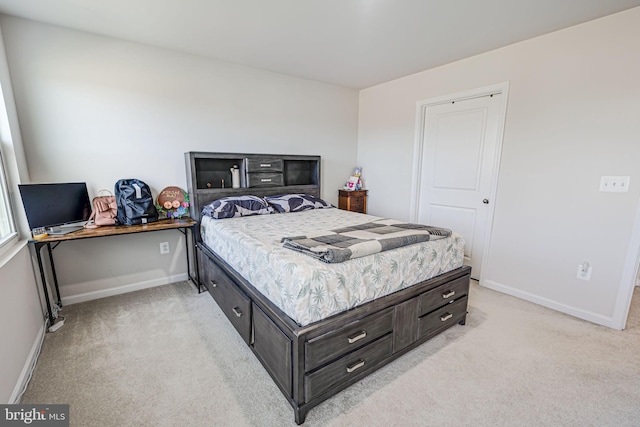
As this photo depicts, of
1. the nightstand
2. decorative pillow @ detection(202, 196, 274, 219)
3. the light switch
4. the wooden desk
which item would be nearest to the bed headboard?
decorative pillow @ detection(202, 196, 274, 219)

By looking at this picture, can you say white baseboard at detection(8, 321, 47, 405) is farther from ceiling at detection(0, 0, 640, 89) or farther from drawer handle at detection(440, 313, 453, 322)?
drawer handle at detection(440, 313, 453, 322)

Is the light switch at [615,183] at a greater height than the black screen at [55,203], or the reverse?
the light switch at [615,183]

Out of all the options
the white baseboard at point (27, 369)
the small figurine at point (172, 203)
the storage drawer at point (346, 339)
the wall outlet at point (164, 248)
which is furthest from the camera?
the wall outlet at point (164, 248)

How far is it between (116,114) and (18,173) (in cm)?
91

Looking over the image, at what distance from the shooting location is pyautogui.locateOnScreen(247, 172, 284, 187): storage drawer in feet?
11.0

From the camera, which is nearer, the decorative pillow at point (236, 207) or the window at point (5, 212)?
the window at point (5, 212)

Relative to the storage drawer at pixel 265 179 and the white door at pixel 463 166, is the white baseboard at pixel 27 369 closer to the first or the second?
the storage drawer at pixel 265 179

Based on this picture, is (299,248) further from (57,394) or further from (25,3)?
(25,3)

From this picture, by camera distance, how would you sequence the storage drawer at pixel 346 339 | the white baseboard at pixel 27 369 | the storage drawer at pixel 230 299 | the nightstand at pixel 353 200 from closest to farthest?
1. the storage drawer at pixel 346 339
2. the white baseboard at pixel 27 369
3. the storage drawer at pixel 230 299
4. the nightstand at pixel 353 200

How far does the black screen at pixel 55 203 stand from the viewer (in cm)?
214

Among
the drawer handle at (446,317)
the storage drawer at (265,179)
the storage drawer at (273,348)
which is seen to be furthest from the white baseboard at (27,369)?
the drawer handle at (446,317)

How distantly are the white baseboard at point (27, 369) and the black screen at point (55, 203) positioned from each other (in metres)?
0.84

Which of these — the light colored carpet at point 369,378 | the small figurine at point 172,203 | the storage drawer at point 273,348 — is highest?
the small figurine at point 172,203

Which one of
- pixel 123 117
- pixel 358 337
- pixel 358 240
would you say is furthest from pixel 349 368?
pixel 123 117
